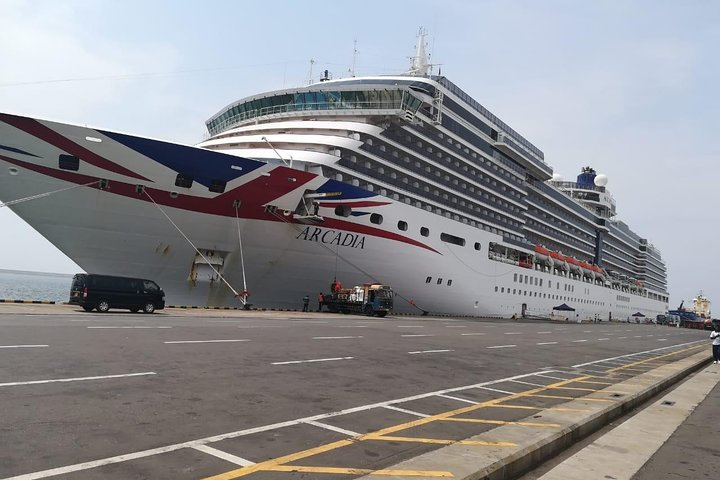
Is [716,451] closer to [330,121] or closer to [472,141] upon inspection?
[330,121]

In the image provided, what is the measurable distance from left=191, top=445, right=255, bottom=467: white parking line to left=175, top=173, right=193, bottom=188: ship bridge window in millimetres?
17656

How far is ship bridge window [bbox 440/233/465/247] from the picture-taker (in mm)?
33375

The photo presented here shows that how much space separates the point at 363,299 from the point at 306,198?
7392mm

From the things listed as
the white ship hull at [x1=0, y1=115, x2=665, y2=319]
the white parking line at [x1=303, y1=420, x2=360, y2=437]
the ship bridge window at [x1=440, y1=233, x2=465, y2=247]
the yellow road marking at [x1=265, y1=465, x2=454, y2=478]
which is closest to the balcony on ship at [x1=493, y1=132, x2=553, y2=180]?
the ship bridge window at [x1=440, y1=233, x2=465, y2=247]

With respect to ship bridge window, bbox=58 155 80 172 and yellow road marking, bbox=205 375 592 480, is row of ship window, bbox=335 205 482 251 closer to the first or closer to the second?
ship bridge window, bbox=58 155 80 172

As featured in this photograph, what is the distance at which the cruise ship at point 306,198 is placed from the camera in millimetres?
19969

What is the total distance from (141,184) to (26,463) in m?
17.7

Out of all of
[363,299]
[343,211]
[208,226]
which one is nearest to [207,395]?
[208,226]

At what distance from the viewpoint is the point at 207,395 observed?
7.04m

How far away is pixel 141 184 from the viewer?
20.4 m

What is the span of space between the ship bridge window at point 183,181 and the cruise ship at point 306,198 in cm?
6

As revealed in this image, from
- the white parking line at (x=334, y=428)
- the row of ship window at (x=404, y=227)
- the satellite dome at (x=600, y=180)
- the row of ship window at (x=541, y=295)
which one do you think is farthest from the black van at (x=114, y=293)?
the satellite dome at (x=600, y=180)

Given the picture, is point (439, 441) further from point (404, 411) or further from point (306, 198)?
point (306, 198)

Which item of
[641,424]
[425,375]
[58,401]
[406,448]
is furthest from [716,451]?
[58,401]
